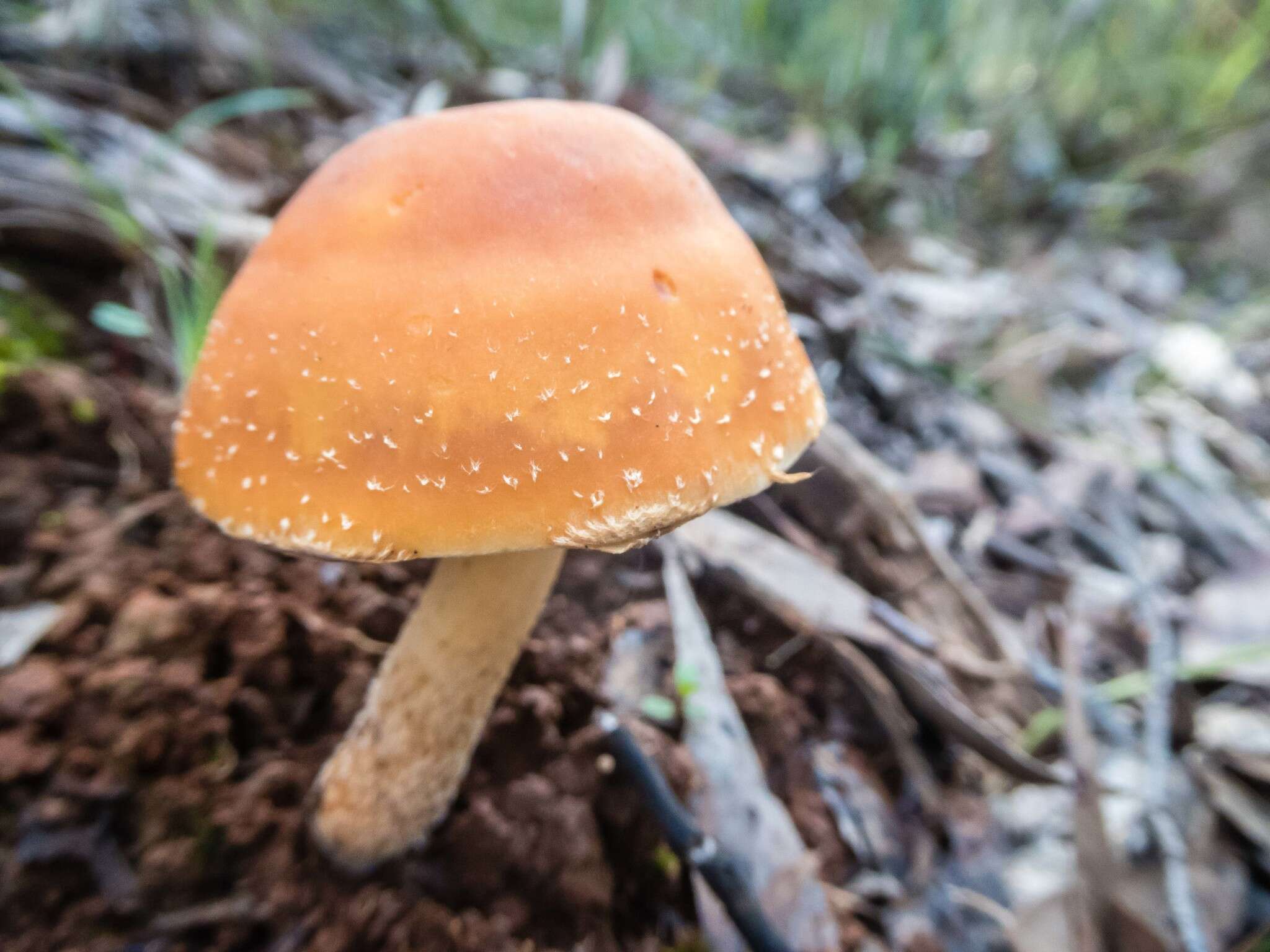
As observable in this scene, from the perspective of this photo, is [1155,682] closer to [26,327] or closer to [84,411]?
[84,411]

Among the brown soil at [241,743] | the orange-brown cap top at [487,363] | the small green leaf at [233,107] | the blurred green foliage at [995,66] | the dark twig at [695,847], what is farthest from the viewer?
the blurred green foliage at [995,66]

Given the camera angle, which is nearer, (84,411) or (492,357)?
(492,357)

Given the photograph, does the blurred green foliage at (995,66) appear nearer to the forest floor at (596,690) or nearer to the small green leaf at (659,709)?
the forest floor at (596,690)

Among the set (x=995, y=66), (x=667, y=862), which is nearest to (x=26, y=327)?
(x=667, y=862)

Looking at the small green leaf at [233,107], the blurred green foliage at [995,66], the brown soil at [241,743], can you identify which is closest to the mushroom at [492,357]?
the brown soil at [241,743]

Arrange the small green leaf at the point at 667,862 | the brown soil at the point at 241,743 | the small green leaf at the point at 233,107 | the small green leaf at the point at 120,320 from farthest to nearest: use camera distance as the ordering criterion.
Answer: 1. the small green leaf at the point at 233,107
2. the small green leaf at the point at 120,320
3. the small green leaf at the point at 667,862
4. the brown soil at the point at 241,743

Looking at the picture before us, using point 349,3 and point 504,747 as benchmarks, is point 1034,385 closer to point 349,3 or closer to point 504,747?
point 504,747

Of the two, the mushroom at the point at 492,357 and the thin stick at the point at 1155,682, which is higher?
the mushroom at the point at 492,357
